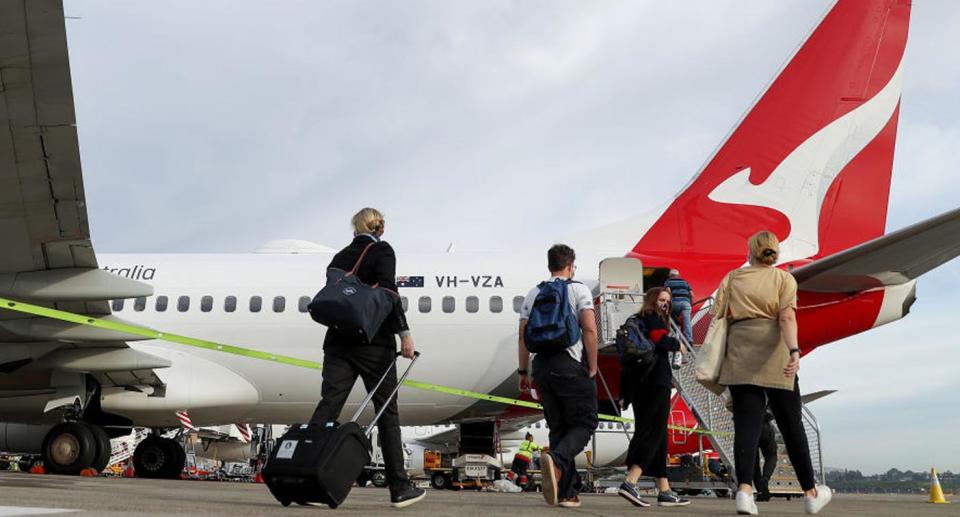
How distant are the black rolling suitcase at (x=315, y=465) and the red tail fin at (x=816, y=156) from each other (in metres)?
Answer: 9.01

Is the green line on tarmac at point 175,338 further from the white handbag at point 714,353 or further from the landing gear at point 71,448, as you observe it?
the landing gear at point 71,448

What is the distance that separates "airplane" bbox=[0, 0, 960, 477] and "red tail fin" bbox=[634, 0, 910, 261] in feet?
0.07

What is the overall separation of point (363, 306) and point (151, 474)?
973 cm

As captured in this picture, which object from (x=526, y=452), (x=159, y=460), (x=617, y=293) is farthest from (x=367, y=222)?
(x=526, y=452)

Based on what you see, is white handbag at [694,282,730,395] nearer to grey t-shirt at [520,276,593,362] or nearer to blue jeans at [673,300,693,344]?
grey t-shirt at [520,276,593,362]

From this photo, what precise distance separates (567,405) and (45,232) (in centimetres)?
660

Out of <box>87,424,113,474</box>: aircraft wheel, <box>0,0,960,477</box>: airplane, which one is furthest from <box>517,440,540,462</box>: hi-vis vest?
<box>87,424,113,474</box>: aircraft wheel

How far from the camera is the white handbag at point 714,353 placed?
18.7 feet

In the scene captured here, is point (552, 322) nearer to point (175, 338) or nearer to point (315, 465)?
point (315, 465)

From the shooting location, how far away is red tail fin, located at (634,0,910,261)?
44.5 feet

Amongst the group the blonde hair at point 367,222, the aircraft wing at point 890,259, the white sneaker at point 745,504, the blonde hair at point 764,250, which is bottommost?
the white sneaker at point 745,504

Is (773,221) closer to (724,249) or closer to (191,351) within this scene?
(724,249)

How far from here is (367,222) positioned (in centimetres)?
589

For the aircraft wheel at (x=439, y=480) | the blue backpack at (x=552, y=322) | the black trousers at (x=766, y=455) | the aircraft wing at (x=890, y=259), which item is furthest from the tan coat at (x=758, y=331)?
the aircraft wheel at (x=439, y=480)
